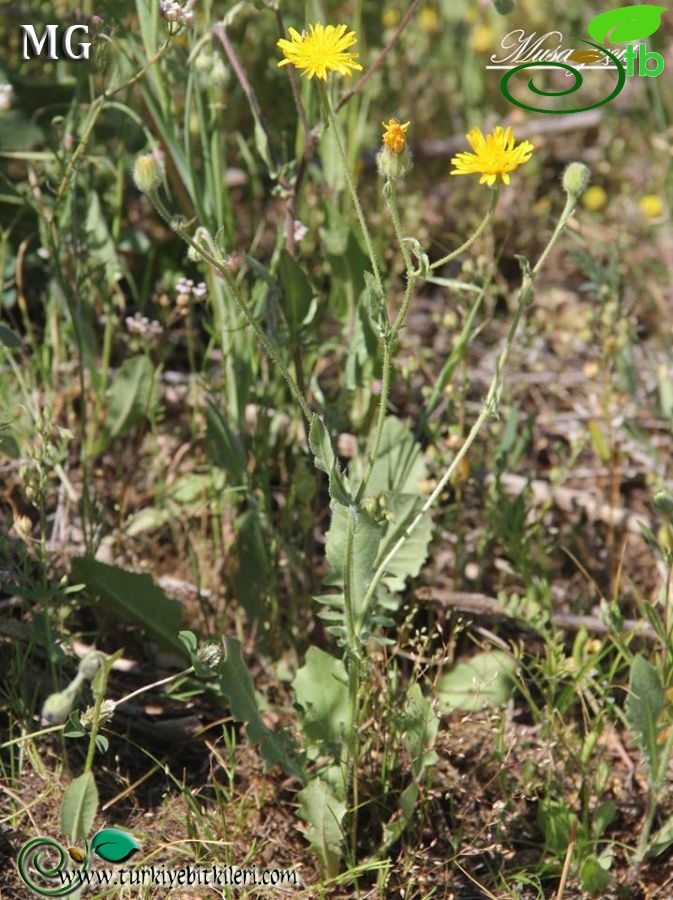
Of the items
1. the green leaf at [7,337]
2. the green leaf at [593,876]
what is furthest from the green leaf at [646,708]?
the green leaf at [7,337]

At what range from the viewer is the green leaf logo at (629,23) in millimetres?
3086

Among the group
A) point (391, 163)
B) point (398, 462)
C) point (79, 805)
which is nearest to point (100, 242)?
point (398, 462)

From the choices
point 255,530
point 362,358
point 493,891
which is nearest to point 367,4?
point 362,358

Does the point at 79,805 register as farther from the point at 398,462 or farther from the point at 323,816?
the point at 398,462

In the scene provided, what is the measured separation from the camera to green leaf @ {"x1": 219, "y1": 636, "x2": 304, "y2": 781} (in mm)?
1645

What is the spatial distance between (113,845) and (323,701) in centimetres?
40

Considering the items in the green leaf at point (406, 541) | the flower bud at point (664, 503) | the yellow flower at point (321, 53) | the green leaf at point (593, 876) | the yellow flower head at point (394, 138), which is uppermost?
the yellow flower at point (321, 53)

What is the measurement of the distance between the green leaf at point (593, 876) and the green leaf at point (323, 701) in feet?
1.40

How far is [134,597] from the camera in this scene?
77.2 inches

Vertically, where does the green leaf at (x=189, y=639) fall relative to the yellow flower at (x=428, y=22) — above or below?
below

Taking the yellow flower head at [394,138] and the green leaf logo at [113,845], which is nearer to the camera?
the yellow flower head at [394,138]

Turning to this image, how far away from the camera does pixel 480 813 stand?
73.2 inches

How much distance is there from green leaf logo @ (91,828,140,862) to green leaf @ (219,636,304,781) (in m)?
0.25

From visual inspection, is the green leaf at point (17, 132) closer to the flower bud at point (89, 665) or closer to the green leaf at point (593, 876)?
the flower bud at point (89, 665)
